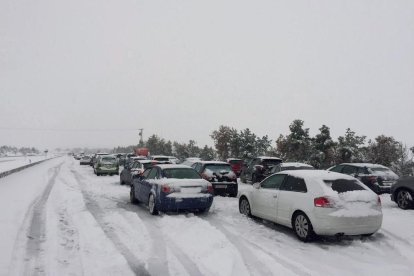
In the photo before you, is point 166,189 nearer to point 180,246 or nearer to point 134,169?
point 180,246

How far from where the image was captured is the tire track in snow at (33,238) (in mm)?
5922

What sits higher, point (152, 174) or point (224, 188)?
point (152, 174)

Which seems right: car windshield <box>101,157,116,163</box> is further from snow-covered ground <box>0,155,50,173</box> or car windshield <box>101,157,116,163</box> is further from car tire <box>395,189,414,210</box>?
car tire <box>395,189,414,210</box>

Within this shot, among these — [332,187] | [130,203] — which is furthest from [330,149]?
[332,187]

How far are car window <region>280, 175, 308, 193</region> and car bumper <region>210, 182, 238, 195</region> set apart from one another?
6.34m

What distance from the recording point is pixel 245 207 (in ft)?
35.1

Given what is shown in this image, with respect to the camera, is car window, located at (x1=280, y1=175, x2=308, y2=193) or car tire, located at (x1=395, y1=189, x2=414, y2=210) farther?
car tire, located at (x1=395, y1=189, x2=414, y2=210)

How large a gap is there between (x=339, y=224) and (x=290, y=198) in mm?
1306

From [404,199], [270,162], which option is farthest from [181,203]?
[270,162]

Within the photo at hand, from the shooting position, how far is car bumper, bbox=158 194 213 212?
10.3 metres

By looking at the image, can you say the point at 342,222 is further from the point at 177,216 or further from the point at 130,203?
the point at 130,203

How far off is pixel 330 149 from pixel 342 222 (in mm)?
31862

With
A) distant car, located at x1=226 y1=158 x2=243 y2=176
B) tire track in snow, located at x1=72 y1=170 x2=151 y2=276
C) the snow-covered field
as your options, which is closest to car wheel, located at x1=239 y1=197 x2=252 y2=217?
the snow-covered field

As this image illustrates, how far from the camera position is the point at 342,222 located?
7453 mm
